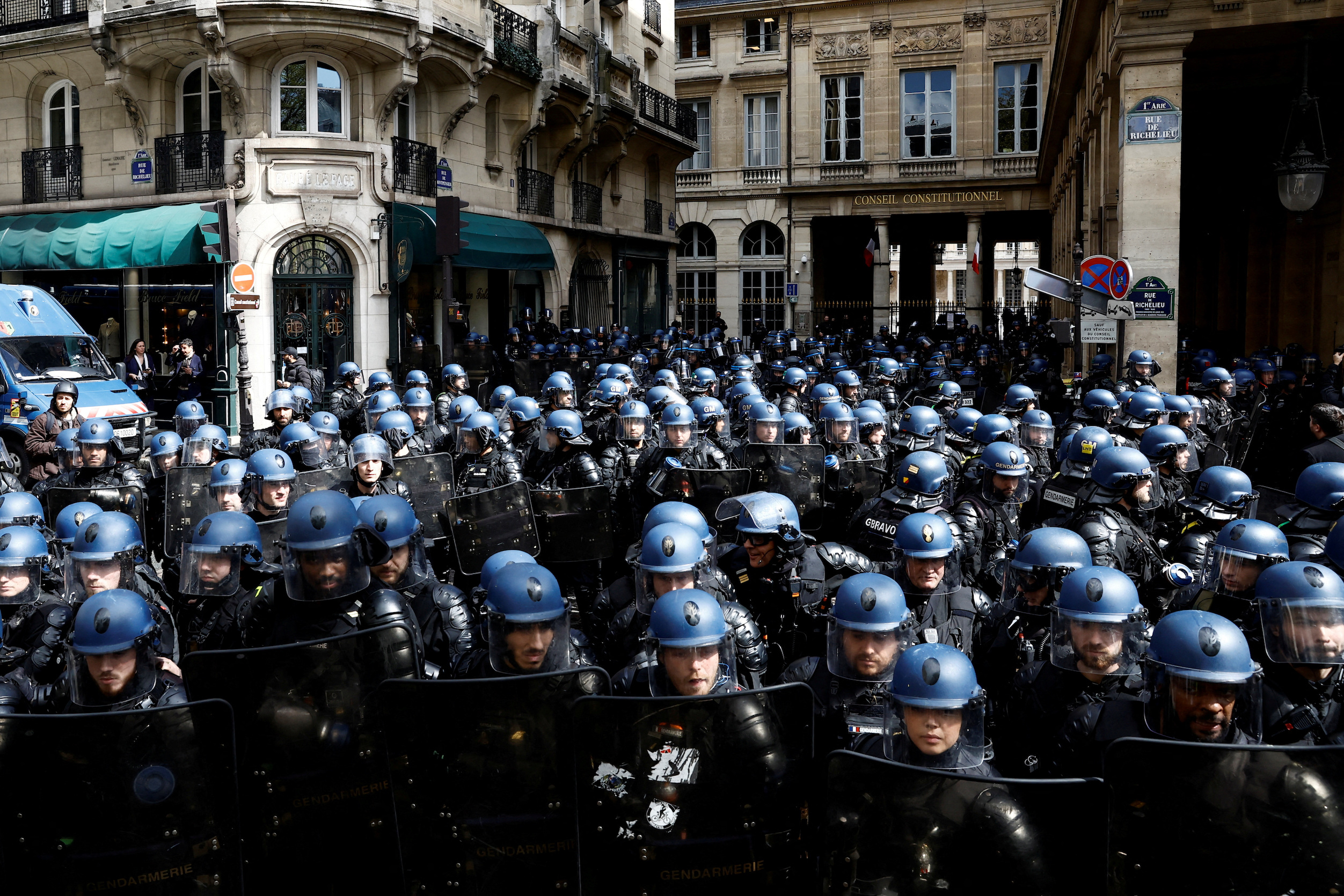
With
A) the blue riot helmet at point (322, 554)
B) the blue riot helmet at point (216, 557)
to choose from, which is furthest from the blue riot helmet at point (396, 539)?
the blue riot helmet at point (216, 557)

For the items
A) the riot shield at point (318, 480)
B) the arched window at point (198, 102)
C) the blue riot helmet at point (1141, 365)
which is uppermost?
the arched window at point (198, 102)

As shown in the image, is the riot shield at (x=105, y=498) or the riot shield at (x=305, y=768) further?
the riot shield at (x=105, y=498)

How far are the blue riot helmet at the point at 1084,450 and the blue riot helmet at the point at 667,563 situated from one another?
364cm

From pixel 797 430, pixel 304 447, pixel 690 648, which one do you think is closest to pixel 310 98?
pixel 304 447

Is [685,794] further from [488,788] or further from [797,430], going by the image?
[797,430]

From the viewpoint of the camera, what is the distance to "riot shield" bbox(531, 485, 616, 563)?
7844 millimetres

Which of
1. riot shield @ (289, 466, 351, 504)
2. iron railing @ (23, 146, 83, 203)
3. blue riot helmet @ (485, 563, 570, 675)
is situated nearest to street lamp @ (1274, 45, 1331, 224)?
riot shield @ (289, 466, 351, 504)

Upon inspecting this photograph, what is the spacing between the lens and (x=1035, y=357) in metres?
17.9

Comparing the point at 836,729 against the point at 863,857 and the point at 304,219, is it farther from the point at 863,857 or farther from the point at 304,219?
the point at 304,219

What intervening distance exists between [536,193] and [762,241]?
1598cm

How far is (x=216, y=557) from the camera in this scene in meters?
5.44

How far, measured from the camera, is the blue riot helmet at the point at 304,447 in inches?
360

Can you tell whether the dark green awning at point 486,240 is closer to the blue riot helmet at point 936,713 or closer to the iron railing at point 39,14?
the iron railing at point 39,14

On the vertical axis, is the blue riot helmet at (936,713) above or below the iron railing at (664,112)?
below
